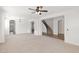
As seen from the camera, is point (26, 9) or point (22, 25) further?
point (22, 25)

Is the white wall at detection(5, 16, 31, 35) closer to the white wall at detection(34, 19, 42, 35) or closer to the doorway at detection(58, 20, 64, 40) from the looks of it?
the white wall at detection(34, 19, 42, 35)

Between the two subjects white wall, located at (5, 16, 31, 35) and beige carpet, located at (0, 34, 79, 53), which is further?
white wall, located at (5, 16, 31, 35)

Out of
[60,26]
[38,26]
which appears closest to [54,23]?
[60,26]

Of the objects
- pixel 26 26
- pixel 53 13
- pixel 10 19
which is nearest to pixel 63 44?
pixel 53 13

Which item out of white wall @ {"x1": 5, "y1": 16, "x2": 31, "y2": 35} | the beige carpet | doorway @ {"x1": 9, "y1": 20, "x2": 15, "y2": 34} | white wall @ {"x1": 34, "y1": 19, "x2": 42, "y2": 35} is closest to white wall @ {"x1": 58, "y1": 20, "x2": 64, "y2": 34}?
the beige carpet

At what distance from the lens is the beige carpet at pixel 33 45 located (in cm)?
226

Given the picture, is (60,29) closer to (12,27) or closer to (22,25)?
(22,25)

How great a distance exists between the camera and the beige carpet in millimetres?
2256

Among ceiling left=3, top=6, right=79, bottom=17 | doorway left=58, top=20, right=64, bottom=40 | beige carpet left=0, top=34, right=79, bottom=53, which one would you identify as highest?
ceiling left=3, top=6, right=79, bottom=17

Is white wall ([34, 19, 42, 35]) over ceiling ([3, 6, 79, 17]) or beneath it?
beneath

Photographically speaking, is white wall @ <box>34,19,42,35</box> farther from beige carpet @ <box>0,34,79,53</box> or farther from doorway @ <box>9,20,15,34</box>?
doorway @ <box>9,20,15,34</box>

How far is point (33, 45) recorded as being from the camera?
231 centimetres

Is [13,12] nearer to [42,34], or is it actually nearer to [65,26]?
[42,34]

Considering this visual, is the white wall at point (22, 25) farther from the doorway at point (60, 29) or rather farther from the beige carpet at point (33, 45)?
the doorway at point (60, 29)
